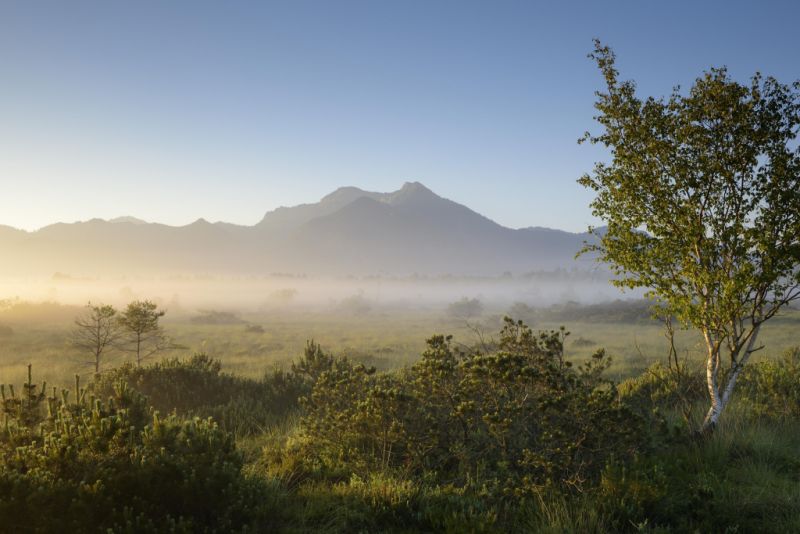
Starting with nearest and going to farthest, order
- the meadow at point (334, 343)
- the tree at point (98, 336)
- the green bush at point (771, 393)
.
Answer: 1. the green bush at point (771, 393)
2. the tree at point (98, 336)
3. the meadow at point (334, 343)

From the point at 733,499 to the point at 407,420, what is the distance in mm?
4587

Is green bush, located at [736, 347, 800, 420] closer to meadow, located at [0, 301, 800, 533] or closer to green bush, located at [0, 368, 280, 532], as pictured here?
meadow, located at [0, 301, 800, 533]

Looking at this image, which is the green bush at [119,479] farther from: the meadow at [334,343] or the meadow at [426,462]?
the meadow at [334,343]

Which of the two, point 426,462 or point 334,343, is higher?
point 426,462

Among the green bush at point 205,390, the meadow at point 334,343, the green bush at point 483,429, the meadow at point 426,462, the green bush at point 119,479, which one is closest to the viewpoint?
the green bush at point 119,479

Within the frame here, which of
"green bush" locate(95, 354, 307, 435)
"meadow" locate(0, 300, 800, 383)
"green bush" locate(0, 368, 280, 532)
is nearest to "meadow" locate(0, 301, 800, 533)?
"green bush" locate(0, 368, 280, 532)

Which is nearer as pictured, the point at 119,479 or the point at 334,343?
the point at 119,479

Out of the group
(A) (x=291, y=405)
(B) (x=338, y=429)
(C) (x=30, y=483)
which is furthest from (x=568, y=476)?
(A) (x=291, y=405)

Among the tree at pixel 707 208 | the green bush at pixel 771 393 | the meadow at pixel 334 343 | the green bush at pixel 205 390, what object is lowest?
the meadow at pixel 334 343

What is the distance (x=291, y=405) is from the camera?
1323 centimetres

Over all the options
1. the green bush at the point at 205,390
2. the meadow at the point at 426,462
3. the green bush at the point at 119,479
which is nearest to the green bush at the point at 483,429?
the meadow at the point at 426,462

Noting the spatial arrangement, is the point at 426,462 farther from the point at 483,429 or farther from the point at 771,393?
the point at 771,393

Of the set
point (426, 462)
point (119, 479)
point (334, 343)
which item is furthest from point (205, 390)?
→ point (334, 343)

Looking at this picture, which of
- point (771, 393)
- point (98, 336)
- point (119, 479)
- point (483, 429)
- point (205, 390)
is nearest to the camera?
point (119, 479)
